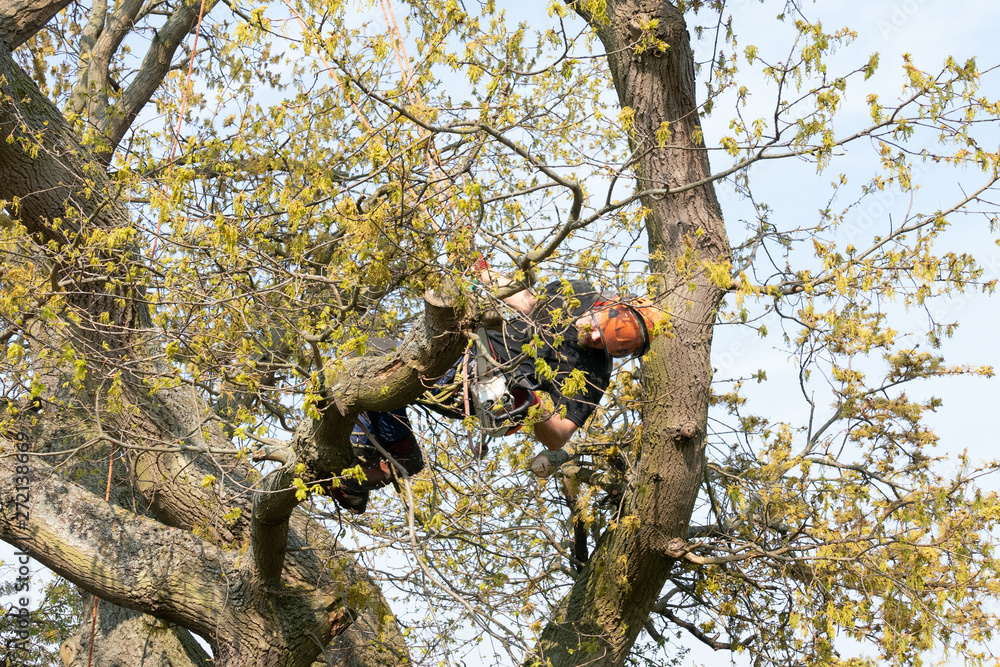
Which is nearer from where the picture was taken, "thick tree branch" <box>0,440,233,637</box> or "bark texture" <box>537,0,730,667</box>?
"bark texture" <box>537,0,730,667</box>

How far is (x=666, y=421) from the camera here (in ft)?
16.0

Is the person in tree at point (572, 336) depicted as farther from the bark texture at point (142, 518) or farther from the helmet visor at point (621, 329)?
the bark texture at point (142, 518)

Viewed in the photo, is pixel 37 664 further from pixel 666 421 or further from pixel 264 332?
pixel 666 421

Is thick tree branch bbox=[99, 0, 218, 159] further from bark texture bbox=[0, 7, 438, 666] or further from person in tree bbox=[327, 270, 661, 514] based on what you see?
person in tree bbox=[327, 270, 661, 514]

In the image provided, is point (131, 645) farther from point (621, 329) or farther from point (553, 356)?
point (621, 329)

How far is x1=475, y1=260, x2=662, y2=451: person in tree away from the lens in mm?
3439

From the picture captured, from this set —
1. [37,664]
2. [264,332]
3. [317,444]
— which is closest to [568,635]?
[317,444]

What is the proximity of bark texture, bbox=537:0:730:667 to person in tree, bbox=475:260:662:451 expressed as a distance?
1.74ft

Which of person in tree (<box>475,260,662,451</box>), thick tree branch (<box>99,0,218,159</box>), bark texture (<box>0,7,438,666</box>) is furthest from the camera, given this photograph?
thick tree branch (<box>99,0,218,159</box>)

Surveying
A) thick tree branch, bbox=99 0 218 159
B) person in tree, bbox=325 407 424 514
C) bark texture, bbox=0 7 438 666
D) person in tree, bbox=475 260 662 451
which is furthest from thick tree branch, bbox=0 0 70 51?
person in tree, bbox=475 260 662 451

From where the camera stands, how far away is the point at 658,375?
4.93m

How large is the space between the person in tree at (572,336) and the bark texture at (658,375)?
530 millimetres

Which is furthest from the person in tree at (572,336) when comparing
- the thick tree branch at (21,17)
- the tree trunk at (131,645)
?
the thick tree branch at (21,17)

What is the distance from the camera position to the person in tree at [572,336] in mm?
3439
